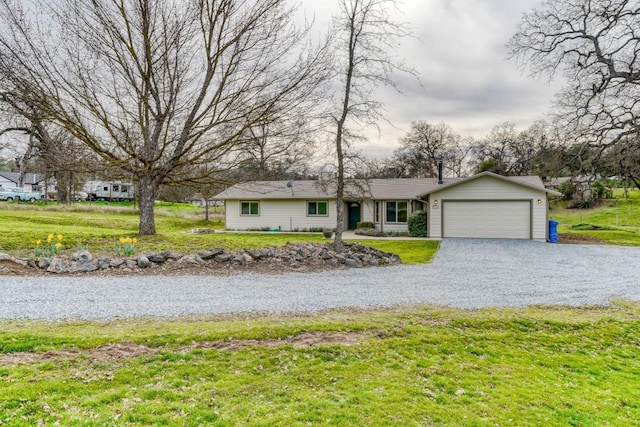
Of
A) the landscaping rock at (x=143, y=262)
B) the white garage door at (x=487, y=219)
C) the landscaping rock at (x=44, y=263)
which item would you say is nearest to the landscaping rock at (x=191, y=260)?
the landscaping rock at (x=143, y=262)

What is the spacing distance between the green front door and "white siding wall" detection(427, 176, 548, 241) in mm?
6313

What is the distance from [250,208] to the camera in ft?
84.1

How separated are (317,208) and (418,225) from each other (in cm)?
680

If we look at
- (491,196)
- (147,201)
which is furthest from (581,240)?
(147,201)

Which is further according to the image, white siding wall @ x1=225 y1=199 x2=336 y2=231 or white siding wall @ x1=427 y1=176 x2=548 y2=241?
white siding wall @ x1=225 y1=199 x2=336 y2=231

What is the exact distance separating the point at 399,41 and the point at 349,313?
332 inches

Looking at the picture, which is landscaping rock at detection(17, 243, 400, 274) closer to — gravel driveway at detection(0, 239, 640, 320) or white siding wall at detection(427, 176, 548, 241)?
gravel driveway at detection(0, 239, 640, 320)

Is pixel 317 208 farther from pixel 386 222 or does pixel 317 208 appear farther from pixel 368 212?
pixel 386 222

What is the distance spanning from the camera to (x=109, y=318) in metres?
5.52

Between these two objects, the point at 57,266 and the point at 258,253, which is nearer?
the point at 57,266

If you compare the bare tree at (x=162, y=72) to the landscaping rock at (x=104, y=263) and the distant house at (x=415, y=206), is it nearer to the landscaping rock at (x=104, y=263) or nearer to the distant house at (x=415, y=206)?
the distant house at (x=415, y=206)

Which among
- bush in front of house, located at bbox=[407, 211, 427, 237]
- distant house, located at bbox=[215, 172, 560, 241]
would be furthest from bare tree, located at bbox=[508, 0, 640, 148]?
bush in front of house, located at bbox=[407, 211, 427, 237]

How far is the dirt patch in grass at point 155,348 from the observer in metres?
4.05

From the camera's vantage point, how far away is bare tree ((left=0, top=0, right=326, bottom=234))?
37.4ft
